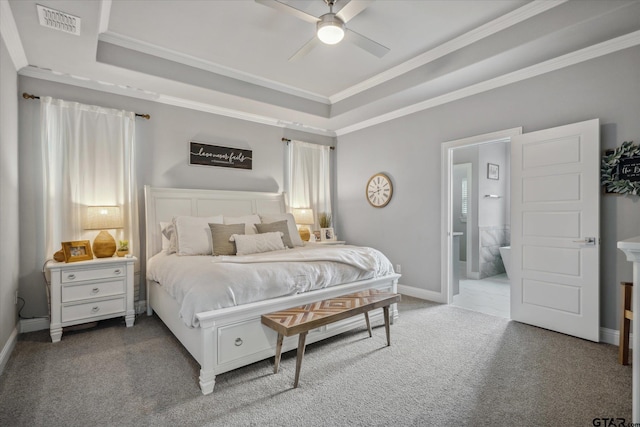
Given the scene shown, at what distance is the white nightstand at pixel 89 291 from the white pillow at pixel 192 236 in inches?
20.4

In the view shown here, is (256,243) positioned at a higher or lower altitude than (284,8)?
lower

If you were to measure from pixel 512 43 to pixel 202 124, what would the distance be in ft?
12.2

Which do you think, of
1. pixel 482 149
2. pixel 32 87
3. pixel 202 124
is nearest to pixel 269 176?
pixel 202 124

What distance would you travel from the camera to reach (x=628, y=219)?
109 inches

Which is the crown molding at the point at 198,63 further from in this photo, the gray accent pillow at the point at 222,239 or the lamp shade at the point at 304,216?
the gray accent pillow at the point at 222,239

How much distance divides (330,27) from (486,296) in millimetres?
4137

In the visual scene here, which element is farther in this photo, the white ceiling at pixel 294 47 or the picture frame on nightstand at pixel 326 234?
the picture frame on nightstand at pixel 326 234

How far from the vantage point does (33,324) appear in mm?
3168

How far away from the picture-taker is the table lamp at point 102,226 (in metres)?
3.26

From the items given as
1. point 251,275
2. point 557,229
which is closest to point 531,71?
point 557,229

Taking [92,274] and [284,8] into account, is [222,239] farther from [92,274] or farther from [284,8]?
[284,8]

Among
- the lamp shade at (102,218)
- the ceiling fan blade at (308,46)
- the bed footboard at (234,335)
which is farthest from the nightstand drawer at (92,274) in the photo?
the ceiling fan blade at (308,46)

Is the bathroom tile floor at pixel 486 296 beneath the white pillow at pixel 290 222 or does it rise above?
beneath

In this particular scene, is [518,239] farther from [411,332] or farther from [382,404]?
[382,404]
